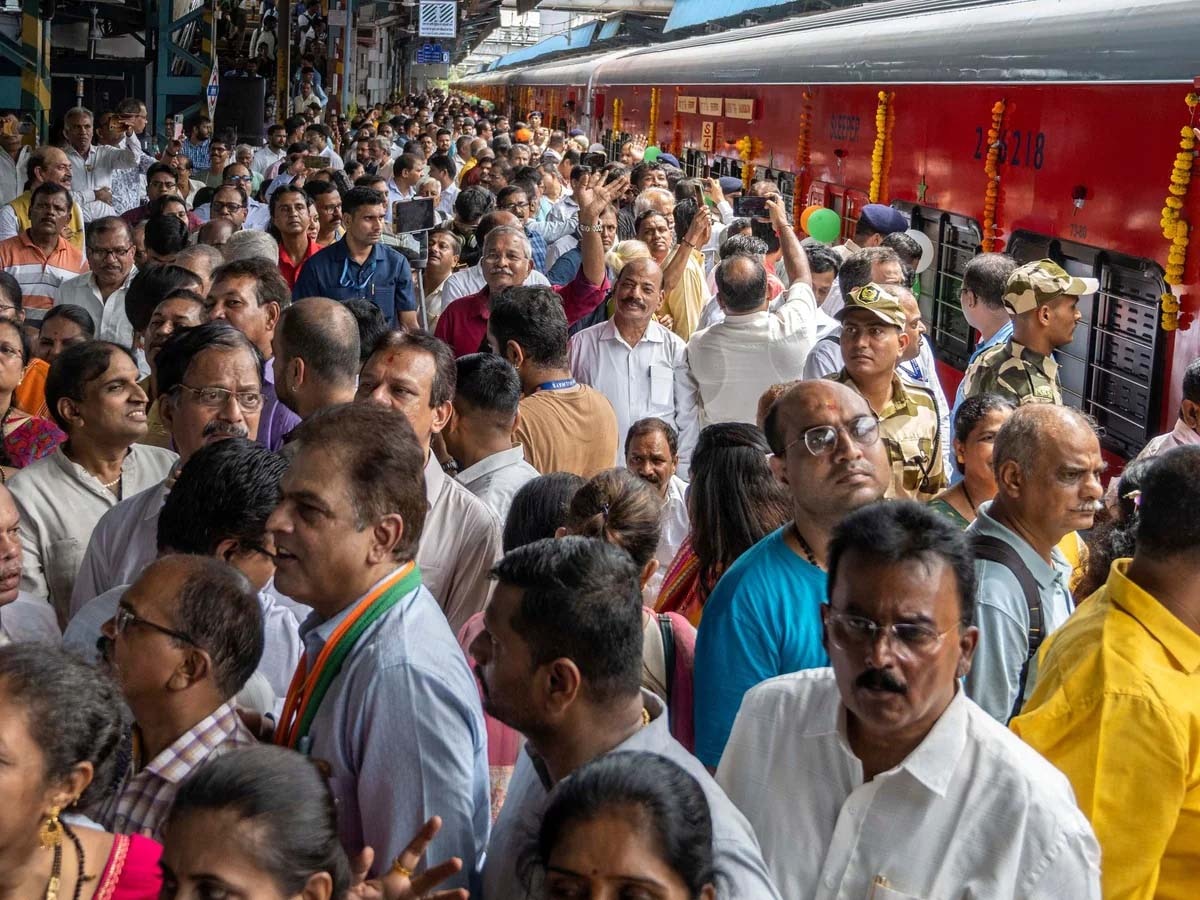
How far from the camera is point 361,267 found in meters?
7.06

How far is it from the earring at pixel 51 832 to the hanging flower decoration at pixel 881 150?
7786 mm

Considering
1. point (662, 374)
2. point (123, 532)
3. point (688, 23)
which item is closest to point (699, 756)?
point (123, 532)

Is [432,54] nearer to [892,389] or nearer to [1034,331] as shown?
[1034,331]

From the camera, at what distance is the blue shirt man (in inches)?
274

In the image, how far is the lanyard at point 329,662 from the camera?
2.49m

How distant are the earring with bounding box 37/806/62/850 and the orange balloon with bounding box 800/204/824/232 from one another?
8562mm

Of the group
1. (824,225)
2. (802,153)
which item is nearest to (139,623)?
(824,225)

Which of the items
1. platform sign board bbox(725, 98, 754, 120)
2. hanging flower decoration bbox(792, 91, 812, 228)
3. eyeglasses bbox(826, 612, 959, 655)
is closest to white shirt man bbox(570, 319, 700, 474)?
eyeglasses bbox(826, 612, 959, 655)

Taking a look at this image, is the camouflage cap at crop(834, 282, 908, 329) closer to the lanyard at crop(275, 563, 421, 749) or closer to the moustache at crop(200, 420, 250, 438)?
the moustache at crop(200, 420, 250, 438)

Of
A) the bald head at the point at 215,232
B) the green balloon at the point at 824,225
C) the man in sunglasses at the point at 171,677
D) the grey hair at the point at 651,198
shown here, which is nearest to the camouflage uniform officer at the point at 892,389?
the man in sunglasses at the point at 171,677

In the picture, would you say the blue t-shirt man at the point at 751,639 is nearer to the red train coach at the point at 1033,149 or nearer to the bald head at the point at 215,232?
the red train coach at the point at 1033,149

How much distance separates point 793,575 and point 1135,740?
2.43 ft

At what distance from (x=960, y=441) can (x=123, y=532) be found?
7.38ft

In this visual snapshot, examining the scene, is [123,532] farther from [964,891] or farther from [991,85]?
[991,85]
